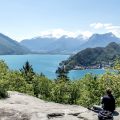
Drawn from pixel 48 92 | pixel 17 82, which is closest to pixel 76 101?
pixel 48 92

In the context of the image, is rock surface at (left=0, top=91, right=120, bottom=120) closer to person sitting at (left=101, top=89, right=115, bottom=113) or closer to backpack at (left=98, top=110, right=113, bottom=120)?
person sitting at (left=101, top=89, right=115, bottom=113)

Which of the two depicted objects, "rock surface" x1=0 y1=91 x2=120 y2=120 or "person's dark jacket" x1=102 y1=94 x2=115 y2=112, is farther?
"person's dark jacket" x1=102 y1=94 x2=115 y2=112

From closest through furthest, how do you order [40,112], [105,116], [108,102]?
[105,116] → [108,102] → [40,112]

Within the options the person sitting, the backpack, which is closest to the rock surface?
the person sitting

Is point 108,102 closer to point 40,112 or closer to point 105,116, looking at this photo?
point 105,116

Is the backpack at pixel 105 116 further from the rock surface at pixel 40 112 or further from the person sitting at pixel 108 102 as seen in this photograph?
the person sitting at pixel 108 102

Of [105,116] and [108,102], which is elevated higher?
[108,102]

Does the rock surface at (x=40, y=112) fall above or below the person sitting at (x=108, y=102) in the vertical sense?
below

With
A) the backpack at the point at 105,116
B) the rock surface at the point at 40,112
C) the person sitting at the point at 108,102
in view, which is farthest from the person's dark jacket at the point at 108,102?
the backpack at the point at 105,116

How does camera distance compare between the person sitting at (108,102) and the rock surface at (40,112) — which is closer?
the rock surface at (40,112)

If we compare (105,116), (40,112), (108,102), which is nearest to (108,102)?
(108,102)

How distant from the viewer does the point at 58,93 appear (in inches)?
3706

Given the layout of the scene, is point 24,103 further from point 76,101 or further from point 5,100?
point 76,101

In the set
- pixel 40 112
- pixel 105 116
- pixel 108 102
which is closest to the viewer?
pixel 105 116
